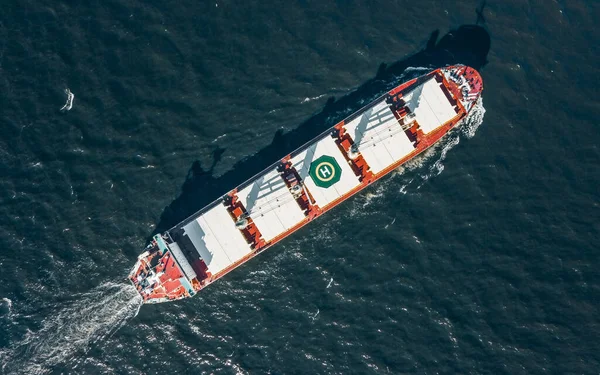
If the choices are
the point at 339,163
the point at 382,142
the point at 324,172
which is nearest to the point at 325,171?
the point at 324,172

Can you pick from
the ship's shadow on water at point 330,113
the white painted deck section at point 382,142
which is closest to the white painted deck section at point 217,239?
the ship's shadow on water at point 330,113

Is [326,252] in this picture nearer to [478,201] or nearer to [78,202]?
[478,201]

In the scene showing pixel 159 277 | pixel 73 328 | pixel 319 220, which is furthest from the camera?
pixel 319 220

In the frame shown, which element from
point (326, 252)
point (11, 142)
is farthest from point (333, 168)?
point (11, 142)

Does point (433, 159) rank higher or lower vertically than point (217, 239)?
lower

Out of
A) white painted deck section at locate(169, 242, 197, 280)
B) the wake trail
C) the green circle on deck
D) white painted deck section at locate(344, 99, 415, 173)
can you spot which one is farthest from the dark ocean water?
the green circle on deck

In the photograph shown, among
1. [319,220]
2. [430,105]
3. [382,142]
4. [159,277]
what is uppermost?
[430,105]

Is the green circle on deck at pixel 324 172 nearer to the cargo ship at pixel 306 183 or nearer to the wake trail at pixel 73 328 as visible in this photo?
the cargo ship at pixel 306 183

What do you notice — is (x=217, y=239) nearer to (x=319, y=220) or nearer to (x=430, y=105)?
(x=319, y=220)

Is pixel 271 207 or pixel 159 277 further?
pixel 271 207
